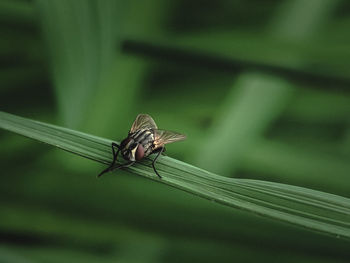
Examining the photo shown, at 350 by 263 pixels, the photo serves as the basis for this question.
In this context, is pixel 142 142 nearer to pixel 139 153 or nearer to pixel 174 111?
pixel 139 153

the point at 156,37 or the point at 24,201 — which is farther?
the point at 156,37

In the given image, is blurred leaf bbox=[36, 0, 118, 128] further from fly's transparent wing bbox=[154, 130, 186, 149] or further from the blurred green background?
fly's transparent wing bbox=[154, 130, 186, 149]

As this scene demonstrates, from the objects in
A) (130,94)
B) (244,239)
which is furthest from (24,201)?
(244,239)

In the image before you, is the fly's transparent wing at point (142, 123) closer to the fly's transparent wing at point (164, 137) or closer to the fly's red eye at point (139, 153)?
the fly's transparent wing at point (164, 137)

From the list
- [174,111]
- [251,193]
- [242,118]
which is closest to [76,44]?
[174,111]

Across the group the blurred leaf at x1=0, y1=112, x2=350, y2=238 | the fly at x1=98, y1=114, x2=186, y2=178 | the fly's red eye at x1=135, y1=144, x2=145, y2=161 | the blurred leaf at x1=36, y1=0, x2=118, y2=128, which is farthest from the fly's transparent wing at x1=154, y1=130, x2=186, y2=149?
the blurred leaf at x1=0, y1=112, x2=350, y2=238

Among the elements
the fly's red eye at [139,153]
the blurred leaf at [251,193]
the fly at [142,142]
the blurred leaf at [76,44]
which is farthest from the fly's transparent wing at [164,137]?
the blurred leaf at [251,193]

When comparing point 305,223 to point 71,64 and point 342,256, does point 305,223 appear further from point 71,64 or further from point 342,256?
point 71,64
